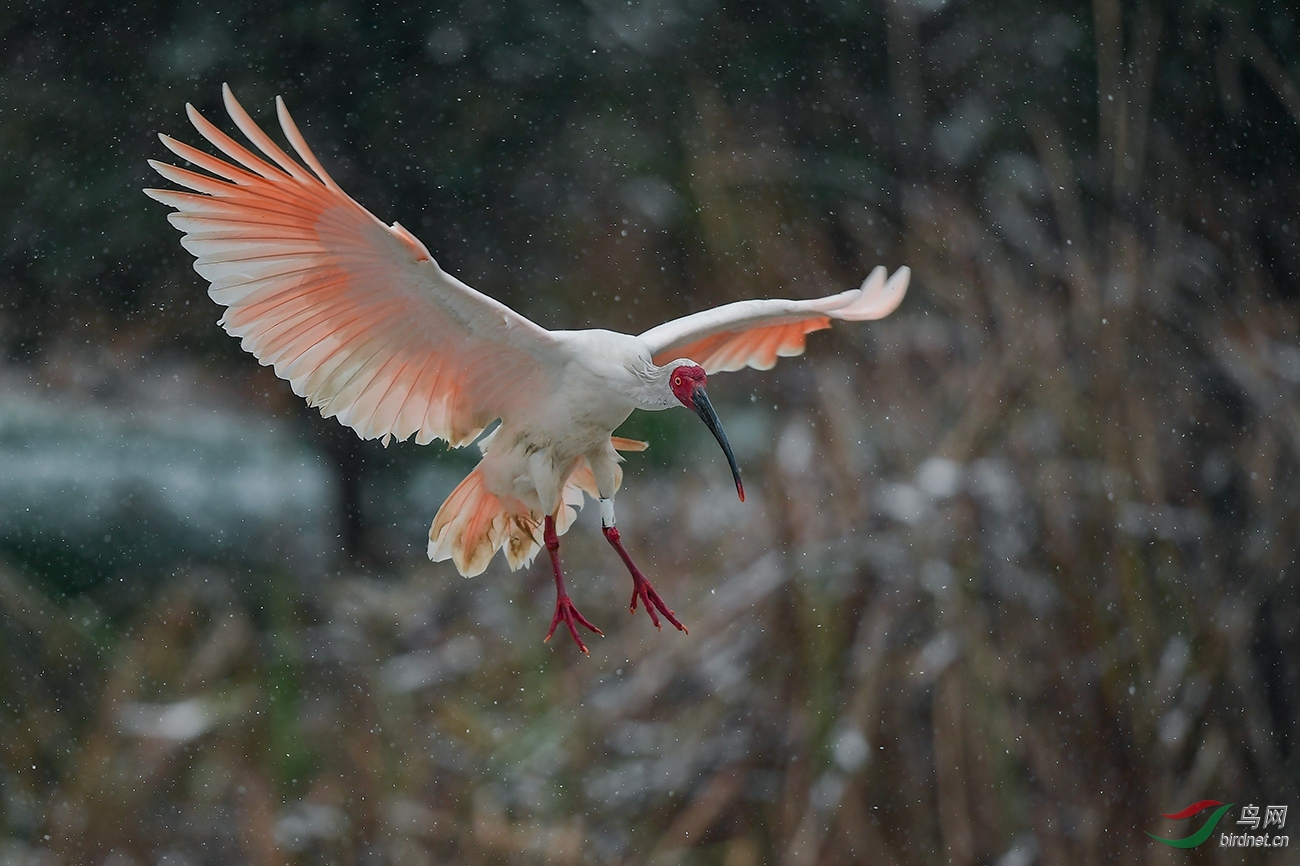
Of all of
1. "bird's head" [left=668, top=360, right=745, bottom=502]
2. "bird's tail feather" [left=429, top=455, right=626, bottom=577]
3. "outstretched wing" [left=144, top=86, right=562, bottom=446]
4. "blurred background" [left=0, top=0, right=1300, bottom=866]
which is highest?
"outstretched wing" [left=144, top=86, right=562, bottom=446]

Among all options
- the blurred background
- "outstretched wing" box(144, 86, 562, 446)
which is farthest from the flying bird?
the blurred background

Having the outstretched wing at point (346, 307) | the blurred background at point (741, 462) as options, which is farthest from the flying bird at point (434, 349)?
the blurred background at point (741, 462)

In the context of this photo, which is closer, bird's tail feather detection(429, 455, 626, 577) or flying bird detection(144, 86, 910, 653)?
flying bird detection(144, 86, 910, 653)

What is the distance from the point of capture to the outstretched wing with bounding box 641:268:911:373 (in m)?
2.29

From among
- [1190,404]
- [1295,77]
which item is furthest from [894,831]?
[1295,77]

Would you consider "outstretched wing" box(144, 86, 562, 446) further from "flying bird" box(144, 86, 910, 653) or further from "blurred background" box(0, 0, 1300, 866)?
"blurred background" box(0, 0, 1300, 866)

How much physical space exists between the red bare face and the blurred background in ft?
6.05

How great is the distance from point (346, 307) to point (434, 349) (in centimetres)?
16

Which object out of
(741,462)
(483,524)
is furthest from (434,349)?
(741,462)

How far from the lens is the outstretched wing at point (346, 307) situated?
6.02 feet

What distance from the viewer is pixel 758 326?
2.43 m

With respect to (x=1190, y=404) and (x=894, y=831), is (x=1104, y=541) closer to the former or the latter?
(x=1190, y=404)

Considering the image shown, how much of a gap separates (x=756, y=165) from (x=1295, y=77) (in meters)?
1.59

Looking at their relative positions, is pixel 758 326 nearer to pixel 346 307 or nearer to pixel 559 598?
pixel 559 598
